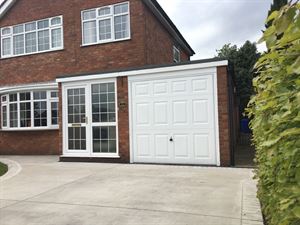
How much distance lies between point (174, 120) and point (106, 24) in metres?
5.84

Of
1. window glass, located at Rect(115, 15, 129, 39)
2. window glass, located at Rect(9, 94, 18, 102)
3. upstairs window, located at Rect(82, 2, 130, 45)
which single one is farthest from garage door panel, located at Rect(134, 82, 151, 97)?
window glass, located at Rect(9, 94, 18, 102)

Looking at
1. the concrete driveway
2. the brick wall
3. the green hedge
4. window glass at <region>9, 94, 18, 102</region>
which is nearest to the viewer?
the green hedge

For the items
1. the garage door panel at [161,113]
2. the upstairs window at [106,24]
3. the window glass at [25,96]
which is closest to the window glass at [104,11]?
the upstairs window at [106,24]

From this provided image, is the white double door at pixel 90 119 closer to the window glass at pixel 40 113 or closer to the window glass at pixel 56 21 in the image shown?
the window glass at pixel 40 113

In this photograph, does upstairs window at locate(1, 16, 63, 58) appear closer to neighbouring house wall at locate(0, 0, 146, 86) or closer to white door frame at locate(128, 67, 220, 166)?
neighbouring house wall at locate(0, 0, 146, 86)

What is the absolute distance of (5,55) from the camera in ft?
49.9

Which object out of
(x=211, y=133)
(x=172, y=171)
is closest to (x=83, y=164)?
(x=172, y=171)

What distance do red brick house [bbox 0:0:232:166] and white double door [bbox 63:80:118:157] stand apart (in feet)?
0.11

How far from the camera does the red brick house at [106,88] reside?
902 cm

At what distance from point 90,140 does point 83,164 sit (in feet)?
2.87

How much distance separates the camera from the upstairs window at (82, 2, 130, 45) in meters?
12.5

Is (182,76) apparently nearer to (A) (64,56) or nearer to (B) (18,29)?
(A) (64,56)

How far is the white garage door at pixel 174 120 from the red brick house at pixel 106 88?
0.03 m

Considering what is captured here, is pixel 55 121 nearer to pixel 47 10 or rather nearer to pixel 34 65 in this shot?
pixel 34 65
